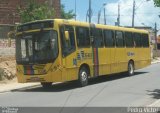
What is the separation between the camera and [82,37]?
22328 mm

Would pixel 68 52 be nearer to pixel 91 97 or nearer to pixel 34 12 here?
pixel 91 97

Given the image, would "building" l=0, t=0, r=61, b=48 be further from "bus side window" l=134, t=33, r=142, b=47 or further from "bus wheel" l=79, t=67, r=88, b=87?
"bus wheel" l=79, t=67, r=88, b=87

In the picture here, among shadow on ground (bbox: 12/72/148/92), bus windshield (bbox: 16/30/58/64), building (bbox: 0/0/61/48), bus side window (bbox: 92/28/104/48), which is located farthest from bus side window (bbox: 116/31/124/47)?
building (bbox: 0/0/61/48)

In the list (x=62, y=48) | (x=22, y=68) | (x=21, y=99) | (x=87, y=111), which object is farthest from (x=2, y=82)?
(x=87, y=111)

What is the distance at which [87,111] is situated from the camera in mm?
13641

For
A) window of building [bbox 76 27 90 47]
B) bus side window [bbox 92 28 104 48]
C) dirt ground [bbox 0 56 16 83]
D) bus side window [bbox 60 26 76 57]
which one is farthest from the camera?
dirt ground [bbox 0 56 16 83]

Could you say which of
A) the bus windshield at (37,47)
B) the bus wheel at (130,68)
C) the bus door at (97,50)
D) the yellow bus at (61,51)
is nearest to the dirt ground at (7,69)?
the yellow bus at (61,51)

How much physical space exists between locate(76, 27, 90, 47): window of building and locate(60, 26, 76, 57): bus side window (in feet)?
1.86

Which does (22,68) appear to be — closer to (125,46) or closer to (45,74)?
(45,74)

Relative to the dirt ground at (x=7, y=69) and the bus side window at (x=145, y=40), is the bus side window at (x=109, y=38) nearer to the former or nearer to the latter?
the dirt ground at (x=7, y=69)

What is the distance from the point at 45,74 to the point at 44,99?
3176 mm

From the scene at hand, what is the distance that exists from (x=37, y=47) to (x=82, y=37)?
264cm

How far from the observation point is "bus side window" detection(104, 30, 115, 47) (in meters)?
25.0

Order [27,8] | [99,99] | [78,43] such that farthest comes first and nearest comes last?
[27,8] → [78,43] → [99,99]
